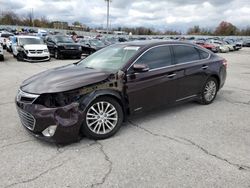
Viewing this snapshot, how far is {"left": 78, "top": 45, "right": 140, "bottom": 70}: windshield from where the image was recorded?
440cm

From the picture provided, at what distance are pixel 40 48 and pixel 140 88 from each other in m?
13.3

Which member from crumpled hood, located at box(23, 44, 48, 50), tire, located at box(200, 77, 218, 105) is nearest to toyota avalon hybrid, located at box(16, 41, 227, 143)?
tire, located at box(200, 77, 218, 105)

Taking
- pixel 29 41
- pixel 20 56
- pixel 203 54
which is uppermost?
pixel 203 54

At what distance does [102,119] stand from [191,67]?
2.38 metres

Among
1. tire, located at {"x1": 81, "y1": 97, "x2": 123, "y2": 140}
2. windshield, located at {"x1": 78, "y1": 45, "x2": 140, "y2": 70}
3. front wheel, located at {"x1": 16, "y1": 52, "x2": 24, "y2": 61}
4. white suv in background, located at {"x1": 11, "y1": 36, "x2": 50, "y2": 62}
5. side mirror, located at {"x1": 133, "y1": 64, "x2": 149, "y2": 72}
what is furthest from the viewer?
front wheel, located at {"x1": 16, "y1": 52, "x2": 24, "y2": 61}

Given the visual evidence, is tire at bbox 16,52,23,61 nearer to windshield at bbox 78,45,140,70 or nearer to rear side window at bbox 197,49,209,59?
windshield at bbox 78,45,140,70

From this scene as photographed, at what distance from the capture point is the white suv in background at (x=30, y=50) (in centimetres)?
1570

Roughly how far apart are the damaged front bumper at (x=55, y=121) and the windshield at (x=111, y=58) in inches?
46.8

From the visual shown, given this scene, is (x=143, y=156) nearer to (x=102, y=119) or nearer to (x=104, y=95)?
(x=102, y=119)

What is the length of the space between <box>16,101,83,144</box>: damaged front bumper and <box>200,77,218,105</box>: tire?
3.28 meters

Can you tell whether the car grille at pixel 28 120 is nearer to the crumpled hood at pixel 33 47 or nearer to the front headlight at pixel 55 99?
the front headlight at pixel 55 99

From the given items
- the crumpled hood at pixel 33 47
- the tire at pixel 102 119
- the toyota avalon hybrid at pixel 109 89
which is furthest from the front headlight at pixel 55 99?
the crumpled hood at pixel 33 47

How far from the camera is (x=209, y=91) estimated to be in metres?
5.84

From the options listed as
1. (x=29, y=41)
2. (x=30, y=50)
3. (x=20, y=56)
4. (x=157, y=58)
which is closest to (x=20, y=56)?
(x=20, y=56)
